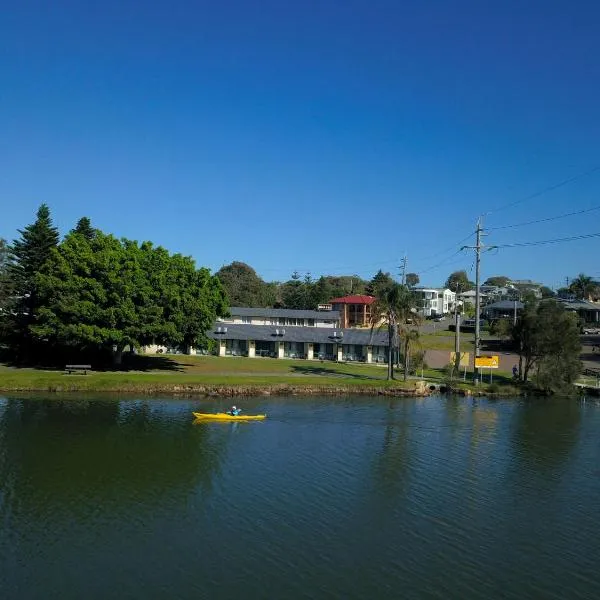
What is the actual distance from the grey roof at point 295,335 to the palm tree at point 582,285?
94973 millimetres

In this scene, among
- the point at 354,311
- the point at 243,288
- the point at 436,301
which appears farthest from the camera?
the point at 436,301

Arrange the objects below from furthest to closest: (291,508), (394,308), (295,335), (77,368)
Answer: (295,335) → (394,308) → (77,368) → (291,508)

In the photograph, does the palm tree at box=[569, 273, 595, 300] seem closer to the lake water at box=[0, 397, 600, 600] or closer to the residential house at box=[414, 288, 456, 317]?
the residential house at box=[414, 288, 456, 317]

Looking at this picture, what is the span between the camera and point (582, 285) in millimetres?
165125

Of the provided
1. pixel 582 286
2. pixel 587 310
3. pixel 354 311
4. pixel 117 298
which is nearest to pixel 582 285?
pixel 582 286

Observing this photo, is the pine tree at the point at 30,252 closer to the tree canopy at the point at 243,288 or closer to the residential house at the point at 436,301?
the tree canopy at the point at 243,288

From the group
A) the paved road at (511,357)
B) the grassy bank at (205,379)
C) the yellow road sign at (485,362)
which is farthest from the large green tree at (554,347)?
the paved road at (511,357)

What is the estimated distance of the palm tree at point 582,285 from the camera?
539 feet

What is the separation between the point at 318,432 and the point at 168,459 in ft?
39.8

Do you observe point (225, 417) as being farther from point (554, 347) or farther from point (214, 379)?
point (554, 347)

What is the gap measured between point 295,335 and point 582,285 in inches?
4174

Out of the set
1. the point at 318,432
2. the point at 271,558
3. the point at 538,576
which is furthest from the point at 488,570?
the point at 318,432

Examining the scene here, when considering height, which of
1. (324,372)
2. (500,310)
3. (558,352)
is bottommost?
(324,372)

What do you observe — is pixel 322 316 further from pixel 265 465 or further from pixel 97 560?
pixel 97 560
